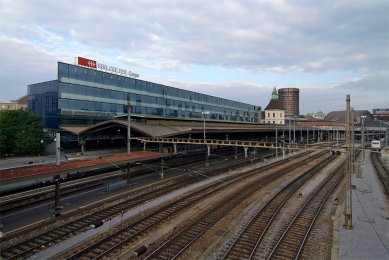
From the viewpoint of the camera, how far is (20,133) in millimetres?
52719

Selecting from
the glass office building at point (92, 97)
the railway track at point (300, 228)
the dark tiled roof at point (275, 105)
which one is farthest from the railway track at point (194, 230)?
the dark tiled roof at point (275, 105)

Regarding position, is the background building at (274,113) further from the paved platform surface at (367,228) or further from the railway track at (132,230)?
the railway track at (132,230)

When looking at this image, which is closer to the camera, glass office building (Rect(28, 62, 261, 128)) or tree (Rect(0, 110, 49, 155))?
tree (Rect(0, 110, 49, 155))

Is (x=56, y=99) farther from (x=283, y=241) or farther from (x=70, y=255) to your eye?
(x=283, y=241)

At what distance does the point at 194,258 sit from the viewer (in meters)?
16.5

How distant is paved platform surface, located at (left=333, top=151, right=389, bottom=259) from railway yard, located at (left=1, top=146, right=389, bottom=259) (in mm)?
160

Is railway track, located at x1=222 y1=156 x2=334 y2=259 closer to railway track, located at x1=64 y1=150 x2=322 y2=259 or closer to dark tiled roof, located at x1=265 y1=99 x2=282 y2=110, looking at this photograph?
railway track, located at x1=64 y1=150 x2=322 y2=259

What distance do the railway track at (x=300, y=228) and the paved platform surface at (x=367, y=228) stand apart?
209 centimetres

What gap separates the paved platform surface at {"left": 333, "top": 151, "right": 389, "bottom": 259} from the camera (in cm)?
1755

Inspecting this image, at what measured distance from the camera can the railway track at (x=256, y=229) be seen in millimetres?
17188

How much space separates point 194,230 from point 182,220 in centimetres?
234

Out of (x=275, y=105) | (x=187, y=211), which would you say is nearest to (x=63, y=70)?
(x=187, y=211)

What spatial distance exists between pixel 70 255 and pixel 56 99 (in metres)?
52.1

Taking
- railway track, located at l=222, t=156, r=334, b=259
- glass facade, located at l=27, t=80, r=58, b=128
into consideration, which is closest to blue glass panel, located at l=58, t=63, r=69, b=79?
glass facade, located at l=27, t=80, r=58, b=128
